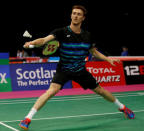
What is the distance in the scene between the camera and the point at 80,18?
18.3 feet

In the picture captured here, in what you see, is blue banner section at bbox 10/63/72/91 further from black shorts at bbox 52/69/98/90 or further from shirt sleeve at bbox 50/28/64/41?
shirt sleeve at bbox 50/28/64/41

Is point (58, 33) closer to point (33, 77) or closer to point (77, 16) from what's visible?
point (77, 16)

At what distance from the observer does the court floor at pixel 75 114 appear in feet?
18.8

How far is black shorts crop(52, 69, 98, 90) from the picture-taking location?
5.66m

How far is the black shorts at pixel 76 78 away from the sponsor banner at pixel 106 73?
5806 millimetres

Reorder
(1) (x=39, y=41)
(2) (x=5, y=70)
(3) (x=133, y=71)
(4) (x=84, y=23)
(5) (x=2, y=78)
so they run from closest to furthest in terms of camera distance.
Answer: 1. (1) (x=39, y=41)
2. (5) (x=2, y=78)
3. (2) (x=5, y=70)
4. (3) (x=133, y=71)
5. (4) (x=84, y=23)

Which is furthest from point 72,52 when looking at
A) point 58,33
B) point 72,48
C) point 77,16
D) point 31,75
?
point 31,75

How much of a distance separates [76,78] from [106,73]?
630 centimetres

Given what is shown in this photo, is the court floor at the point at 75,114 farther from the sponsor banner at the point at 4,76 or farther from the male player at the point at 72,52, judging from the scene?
the sponsor banner at the point at 4,76

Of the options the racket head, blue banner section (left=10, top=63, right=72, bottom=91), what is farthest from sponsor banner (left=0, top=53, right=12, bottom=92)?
the racket head

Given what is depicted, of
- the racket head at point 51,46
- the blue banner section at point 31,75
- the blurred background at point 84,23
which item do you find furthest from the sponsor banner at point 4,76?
the blurred background at point 84,23

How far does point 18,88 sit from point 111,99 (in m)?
5.36

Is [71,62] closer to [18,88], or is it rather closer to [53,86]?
[53,86]

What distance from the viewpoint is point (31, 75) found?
11156 mm
